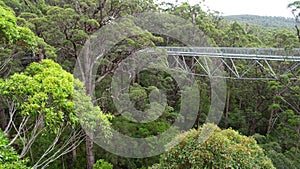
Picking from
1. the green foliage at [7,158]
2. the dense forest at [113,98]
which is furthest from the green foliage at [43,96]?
the green foliage at [7,158]

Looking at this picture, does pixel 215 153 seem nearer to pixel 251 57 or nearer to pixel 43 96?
pixel 43 96

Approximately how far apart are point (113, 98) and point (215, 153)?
16.3 feet

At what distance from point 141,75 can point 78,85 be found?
9585mm

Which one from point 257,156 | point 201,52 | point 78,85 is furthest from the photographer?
point 201,52

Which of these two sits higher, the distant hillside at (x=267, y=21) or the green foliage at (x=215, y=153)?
the distant hillside at (x=267, y=21)

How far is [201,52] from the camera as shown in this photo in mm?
10914

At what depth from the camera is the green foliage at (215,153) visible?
169 inches

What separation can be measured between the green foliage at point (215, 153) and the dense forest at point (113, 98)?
0.02m

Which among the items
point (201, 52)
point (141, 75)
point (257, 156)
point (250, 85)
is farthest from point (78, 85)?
point (250, 85)

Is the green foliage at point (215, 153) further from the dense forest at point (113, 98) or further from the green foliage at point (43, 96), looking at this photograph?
the green foliage at point (43, 96)

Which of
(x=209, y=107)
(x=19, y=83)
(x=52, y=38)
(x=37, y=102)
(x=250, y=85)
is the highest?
(x=52, y=38)

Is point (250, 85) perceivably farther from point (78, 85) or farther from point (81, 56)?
point (78, 85)

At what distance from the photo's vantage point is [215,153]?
432 centimetres

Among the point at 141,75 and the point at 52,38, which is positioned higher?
the point at 52,38
